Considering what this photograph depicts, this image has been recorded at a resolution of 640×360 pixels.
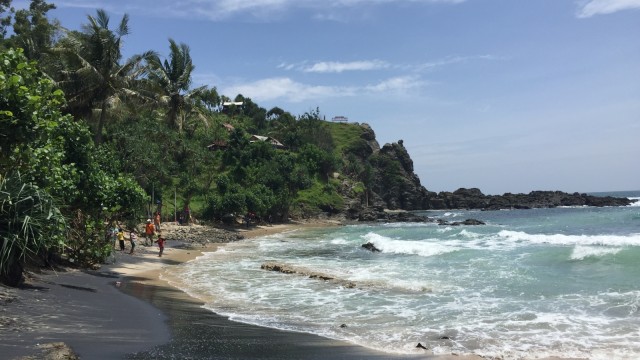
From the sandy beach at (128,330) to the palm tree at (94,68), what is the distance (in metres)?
15.2

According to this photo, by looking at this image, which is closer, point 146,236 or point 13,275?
point 13,275

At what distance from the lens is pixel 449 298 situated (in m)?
13.3

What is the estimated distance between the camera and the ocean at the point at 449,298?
912 cm

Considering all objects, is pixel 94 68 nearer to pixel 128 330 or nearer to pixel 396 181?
pixel 128 330

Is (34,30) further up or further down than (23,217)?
further up

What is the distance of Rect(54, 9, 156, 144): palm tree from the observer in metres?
24.9

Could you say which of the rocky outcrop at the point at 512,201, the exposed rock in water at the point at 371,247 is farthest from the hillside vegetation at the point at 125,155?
the exposed rock in water at the point at 371,247

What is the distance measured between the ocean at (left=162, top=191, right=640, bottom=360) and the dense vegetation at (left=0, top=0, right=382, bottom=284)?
Result: 12.9 ft

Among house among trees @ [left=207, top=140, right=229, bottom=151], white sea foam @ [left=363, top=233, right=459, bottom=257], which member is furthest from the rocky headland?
white sea foam @ [left=363, top=233, right=459, bottom=257]

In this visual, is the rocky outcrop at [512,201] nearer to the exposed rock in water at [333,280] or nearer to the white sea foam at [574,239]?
the white sea foam at [574,239]

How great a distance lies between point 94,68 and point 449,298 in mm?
20957

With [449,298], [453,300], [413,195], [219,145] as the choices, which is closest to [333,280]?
[449,298]

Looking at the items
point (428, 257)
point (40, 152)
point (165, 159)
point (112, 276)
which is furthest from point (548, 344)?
point (165, 159)

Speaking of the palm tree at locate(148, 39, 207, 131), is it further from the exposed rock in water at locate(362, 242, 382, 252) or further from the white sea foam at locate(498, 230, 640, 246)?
the white sea foam at locate(498, 230, 640, 246)
